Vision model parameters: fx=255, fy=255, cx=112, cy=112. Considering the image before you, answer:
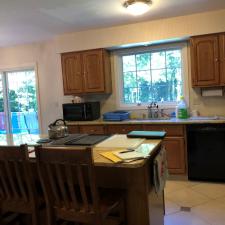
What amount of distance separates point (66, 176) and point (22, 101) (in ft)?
13.5

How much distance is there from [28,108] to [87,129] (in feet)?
5.99

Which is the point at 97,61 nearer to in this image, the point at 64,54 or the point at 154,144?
the point at 64,54

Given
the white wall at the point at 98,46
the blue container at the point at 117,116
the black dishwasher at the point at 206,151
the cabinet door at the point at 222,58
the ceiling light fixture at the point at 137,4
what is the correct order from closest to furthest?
the ceiling light fixture at the point at 137,4 → the black dishwasher at the point at 206,151 → the cabinet door at the point at 222,58 → the white wall at the point at 98,46 → the blue container at the point at 117,116

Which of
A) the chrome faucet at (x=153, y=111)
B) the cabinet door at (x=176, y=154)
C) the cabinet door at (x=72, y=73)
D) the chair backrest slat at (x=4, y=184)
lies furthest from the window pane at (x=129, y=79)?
the chair backrest slat at (x=4, y=184)

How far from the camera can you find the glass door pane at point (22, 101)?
17.4 feet

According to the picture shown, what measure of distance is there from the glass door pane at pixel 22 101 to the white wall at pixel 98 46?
0.24 metres

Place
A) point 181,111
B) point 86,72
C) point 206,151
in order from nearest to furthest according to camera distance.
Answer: point 206,151 < point 181,111 < point 86,72

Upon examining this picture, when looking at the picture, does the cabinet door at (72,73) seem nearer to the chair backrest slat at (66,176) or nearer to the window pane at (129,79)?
the window pane at (129,79)

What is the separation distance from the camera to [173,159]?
12.3 ft

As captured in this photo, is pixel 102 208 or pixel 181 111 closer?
pixel 102 208

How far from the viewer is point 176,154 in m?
3.71

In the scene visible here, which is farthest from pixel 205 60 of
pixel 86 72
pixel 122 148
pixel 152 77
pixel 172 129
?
pixel 122 148

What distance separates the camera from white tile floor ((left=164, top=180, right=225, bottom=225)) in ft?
8.60

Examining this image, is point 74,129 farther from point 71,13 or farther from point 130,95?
point 71,13
